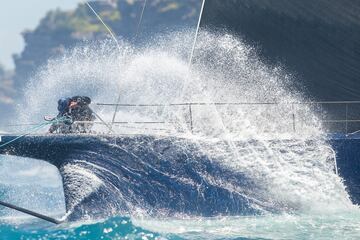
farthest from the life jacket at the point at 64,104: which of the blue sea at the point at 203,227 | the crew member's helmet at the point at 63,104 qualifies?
the blue sea at the point at 203,227

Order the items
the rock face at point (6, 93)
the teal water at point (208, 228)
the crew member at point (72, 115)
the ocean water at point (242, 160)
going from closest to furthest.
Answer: the teal water at point (208, 228) < the ocean water at point (242, 160) < the crew member at point (72, 115) < the rock face at point (6, 93)

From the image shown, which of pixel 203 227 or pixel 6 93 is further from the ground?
pixel 6 93

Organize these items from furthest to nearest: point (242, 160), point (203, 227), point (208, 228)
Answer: point (242, 160) → point (203, 227) → point (208, 228)

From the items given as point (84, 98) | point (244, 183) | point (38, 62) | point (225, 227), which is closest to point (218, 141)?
point (244, 183)

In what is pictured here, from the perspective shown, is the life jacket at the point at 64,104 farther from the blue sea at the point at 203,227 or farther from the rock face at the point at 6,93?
the rock face at the point at 6,93

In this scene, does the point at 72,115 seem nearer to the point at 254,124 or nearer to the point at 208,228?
the point at 208,228

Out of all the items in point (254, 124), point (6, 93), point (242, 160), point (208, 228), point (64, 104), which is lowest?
point (208, 228)

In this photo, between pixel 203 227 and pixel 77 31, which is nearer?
pixel 203 227

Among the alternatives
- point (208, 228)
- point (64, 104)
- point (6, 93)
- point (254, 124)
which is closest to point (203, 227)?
point (208, 228)

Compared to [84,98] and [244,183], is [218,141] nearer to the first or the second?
[244,183]

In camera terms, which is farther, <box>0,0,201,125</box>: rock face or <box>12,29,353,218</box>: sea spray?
<box>0,0,201,125</box>: rock face

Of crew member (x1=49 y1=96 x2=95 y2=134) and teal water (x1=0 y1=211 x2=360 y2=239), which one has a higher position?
crew member (x1=49 y1=96 x2=95 y2=134)

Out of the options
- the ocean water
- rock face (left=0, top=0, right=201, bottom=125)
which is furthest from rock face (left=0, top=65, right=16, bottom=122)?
the ocean water

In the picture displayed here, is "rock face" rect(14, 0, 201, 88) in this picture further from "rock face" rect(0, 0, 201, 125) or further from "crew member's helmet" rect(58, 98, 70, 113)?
"crew member's helmet" rect(58, 98, 70, 113)
